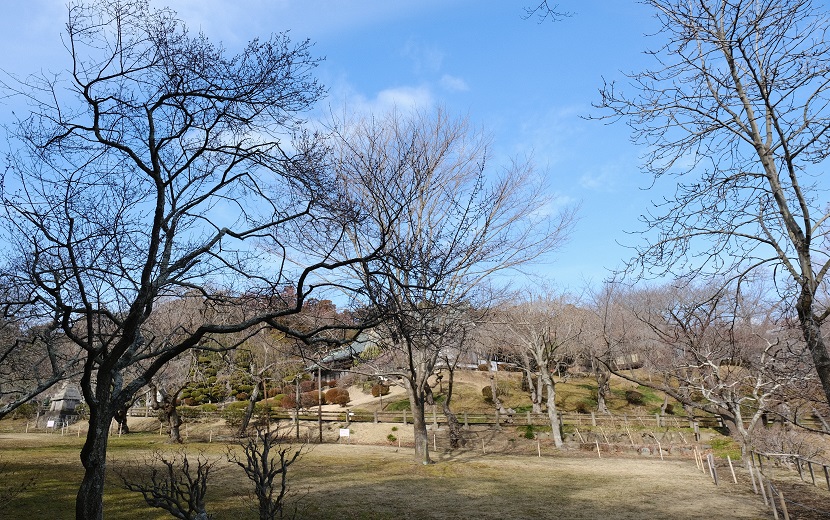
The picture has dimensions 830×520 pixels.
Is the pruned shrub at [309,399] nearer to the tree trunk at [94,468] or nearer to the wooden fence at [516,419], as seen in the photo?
the wooden fence at [516,419]

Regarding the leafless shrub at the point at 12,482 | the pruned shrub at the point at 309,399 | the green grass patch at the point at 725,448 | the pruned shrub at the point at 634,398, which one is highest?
the pruned shrub at the point at 309,399

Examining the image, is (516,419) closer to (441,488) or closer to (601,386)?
(601,386)

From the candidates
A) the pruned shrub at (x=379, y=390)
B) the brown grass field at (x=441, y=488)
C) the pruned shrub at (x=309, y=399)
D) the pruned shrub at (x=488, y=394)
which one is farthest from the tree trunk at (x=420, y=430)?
the pruned shrub at (x=379, y=390)

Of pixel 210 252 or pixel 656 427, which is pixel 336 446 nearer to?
pixel 656 427

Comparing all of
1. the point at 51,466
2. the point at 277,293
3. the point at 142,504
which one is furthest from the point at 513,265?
the point at 51,466

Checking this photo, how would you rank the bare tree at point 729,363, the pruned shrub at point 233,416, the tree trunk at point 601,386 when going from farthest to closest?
the tree trunk at point 601,386
the pruned shrub at point 233,416
the bare tree at point 729,363

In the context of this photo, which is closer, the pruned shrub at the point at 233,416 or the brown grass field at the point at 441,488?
the brown grass field at the point at 441,488

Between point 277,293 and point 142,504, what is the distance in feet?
22.9

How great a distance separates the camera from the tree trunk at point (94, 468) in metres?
6.91

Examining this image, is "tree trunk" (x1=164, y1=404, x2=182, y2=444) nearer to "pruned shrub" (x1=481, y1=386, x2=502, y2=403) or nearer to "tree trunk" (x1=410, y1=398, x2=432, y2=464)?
"tree trunk" (x1=410, y1=398, x2=432, y2=464)

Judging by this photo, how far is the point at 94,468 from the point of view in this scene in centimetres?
705

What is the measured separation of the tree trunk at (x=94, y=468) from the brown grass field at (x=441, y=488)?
3.36m

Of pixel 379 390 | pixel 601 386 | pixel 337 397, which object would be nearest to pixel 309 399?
pixel 337 397

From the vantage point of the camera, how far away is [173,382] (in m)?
26.2
